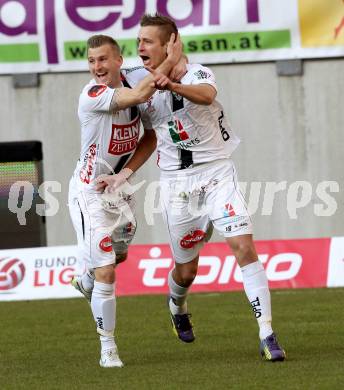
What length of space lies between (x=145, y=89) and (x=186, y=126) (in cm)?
66

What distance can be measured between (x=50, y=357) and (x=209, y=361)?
141 centimetres

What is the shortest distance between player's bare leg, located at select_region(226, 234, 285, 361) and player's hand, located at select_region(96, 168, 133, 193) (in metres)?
0.94

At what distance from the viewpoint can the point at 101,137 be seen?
9.17 m

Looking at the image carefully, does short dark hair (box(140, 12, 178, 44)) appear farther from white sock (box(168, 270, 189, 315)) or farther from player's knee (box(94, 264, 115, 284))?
white sock (box(168, 270, 189, 315))

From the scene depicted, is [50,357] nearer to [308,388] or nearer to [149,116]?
[149,116]

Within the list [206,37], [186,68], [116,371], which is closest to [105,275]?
[116,371]

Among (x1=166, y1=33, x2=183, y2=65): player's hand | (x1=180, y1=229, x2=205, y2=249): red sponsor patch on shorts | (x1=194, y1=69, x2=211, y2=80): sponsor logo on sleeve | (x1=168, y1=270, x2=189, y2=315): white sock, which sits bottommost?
(x1=168, y1=270, x2=189, y2=315): white sock

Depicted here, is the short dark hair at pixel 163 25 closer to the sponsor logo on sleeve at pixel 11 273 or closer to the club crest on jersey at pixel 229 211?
the club crest on jersey at pixel 229 211

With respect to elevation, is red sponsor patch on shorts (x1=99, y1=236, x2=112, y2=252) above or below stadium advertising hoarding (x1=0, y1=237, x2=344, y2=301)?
above

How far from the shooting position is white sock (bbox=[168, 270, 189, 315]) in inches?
400

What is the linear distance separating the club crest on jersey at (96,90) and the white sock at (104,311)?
4.58 ft

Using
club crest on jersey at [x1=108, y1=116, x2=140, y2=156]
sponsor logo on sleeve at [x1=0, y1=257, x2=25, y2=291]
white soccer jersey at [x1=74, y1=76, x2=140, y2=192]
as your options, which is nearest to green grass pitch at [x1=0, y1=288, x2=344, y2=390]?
sponsor logo on sleeve at [x1=0, y1=257, x2=25, y2=291]

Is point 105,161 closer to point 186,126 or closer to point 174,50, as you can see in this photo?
point 186,126

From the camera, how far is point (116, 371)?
8703mm
